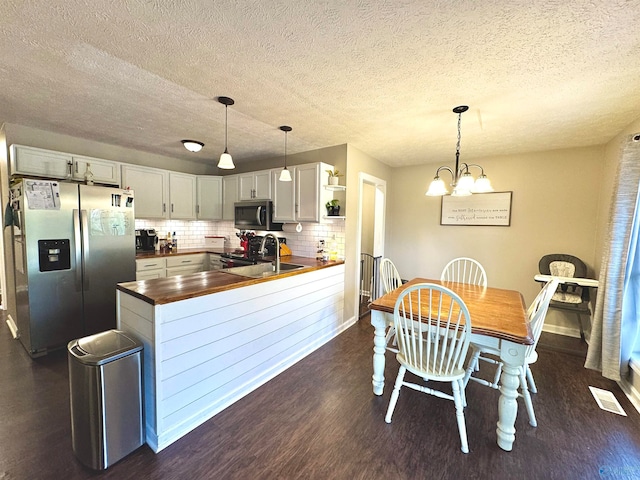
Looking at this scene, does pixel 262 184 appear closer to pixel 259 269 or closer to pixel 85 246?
pixel 259 269

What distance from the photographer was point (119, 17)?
131 centimetres

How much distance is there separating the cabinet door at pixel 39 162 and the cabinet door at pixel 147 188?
608mm


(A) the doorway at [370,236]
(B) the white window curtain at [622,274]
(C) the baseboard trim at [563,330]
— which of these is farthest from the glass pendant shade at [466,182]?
(C) the baseboard trim at [563,330]

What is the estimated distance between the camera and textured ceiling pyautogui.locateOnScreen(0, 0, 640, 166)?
4.17 feet

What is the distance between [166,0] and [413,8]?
1.11 metres

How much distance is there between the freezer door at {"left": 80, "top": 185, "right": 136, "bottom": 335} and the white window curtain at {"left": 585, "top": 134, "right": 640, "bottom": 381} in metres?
4.88

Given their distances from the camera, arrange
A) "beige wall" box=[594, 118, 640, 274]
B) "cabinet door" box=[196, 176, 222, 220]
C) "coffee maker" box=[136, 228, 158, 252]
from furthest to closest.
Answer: "cabinet door" box=[196, 176, 222, 220]
"coffee maker" box=[136, 228, 158, 252]
"beige wall" box=[594, 118, 640, 274]

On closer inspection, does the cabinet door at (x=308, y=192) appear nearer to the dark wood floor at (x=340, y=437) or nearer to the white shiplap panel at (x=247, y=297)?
the white shiplap panel at (x=247, y=297)

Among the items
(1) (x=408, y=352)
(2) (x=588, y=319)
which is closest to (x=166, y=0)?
(1) (x=408, y=352)

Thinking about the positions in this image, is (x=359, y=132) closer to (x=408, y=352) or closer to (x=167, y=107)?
(x=167, y=107)

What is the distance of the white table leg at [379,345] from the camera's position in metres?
2.17

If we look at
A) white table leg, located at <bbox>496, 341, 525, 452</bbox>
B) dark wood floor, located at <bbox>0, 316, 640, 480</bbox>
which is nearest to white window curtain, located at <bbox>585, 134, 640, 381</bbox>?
dark wood floor, located at <bbox>0, 316, 640, 480</bbox>

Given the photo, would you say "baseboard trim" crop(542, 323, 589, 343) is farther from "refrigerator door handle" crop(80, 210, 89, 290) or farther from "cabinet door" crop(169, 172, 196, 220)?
"refrigerator door handle" crop(80, 210, 89, 290)

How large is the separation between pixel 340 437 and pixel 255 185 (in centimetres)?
334
